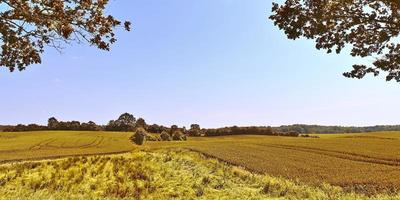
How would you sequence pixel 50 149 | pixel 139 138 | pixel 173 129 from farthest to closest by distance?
pixel 173 129 → pixel 139 138 → pixel 50 149

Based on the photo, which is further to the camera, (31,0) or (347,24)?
(347,24)

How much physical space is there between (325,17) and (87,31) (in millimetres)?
6911

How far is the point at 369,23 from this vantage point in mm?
14023

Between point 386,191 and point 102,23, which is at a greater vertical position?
point 102,23

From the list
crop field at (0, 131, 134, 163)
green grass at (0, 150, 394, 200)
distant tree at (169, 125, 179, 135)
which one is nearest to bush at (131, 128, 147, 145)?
crop field at (0, 131, 134, 163)

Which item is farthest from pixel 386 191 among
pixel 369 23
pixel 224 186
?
pixel 369 23

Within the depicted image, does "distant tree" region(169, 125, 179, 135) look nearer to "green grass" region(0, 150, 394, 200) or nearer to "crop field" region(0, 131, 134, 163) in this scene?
"crop field" region(0, 131, 134, 163)

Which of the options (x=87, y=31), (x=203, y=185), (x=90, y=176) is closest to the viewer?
(x=87, y=31)

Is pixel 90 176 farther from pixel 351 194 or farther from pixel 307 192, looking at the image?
pixel 351 194

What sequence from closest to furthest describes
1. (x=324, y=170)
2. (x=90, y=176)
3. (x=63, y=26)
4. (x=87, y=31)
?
(x=63, y=26)
(x=87, y=31)
(x=90, y=176)
(x=324, y=170)

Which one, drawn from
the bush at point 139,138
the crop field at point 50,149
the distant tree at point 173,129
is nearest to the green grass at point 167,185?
the crop field at point 50,149

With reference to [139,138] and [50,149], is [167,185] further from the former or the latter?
[139,138]

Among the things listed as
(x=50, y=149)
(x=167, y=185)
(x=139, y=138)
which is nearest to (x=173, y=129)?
(x=139, y=138)

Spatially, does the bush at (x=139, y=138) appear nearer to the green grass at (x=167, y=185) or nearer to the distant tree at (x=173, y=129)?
the distant tree at (x=173, y=129)
